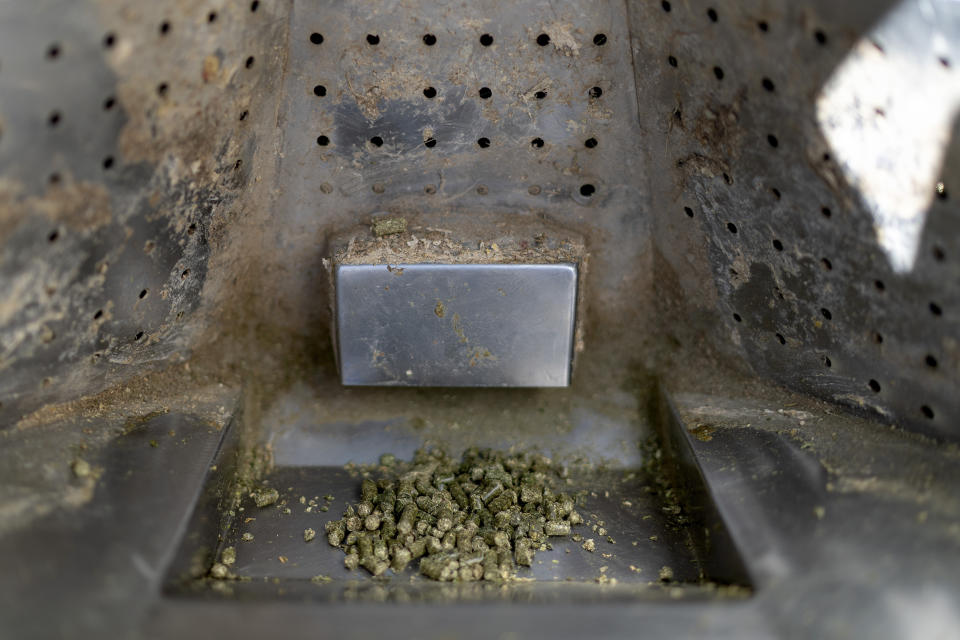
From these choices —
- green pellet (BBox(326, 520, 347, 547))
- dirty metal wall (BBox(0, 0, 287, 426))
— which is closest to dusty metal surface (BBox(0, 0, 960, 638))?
dirty metal wall (BBox(0, 0, 287, 426))

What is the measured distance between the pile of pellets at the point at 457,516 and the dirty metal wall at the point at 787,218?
355 mm

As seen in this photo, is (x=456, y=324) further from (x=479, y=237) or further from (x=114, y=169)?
(x=114, y=169)

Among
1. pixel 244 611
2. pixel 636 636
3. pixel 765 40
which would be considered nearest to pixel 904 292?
pixel 765 40

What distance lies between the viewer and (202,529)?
1.00 metres

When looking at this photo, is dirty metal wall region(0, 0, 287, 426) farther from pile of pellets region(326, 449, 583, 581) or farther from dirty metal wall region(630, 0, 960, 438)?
dirty metal wall region(630, 0, 960, 438)

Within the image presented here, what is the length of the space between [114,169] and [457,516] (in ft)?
1.96

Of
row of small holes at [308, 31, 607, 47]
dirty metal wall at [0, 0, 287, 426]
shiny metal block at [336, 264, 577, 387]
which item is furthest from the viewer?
shiny metal block at [336, 264, 577, 387]

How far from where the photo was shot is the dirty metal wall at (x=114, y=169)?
78 cm

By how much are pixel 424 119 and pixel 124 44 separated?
39cm

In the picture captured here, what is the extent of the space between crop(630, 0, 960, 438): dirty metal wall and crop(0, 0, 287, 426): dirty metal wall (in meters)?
0.50

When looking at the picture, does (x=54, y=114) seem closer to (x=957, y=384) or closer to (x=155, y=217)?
(x=155, y=217)

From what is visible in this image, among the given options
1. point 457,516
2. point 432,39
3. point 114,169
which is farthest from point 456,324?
point 114,169

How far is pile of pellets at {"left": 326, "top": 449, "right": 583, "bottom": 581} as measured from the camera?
1033 millimetres

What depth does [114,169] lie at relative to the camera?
2.88 ft
